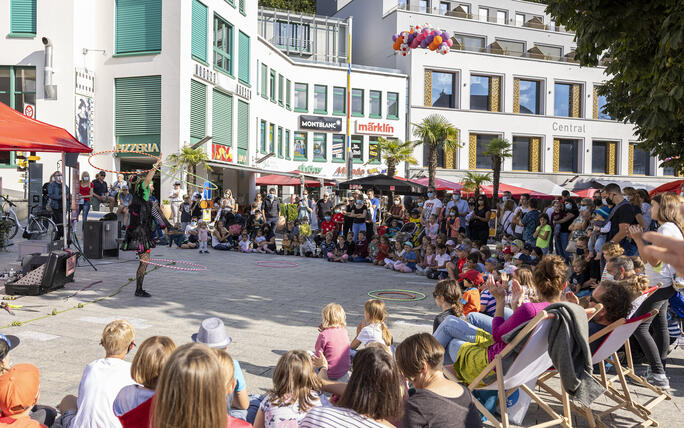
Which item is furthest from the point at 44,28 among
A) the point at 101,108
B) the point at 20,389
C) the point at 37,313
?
the point at 20,389

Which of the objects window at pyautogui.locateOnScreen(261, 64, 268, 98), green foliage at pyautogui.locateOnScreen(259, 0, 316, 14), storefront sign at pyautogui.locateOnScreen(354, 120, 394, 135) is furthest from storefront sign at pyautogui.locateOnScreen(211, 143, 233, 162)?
green foliage at pyautogui.locateOnScreen(259, 0, 316, 14)

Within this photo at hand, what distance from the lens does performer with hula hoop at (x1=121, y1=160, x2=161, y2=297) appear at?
927 centimetres

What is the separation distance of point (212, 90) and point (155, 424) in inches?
1017

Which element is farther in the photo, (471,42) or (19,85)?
(471,42)

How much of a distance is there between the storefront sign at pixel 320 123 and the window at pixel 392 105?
11.9 ft

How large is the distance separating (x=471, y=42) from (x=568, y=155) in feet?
37.4

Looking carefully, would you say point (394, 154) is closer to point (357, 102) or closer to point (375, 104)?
point (375, 104)

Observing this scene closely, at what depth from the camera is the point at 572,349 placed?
158 inches

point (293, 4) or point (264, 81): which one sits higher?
point (293, 4)

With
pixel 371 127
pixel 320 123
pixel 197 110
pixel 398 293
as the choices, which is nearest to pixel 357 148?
pixel 371 127

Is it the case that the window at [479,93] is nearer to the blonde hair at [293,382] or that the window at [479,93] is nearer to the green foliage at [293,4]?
the green foliage at [293,4]

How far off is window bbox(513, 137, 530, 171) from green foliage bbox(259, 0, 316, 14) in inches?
913

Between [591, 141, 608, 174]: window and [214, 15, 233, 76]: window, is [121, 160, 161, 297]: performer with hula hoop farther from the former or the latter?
[591, 141, 608, 174]: window

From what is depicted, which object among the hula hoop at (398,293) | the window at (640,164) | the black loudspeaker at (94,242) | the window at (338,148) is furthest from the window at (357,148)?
the hula hoop at (398,293)
